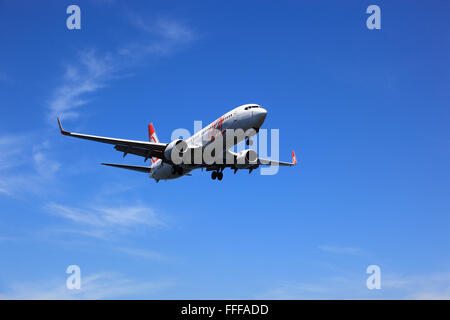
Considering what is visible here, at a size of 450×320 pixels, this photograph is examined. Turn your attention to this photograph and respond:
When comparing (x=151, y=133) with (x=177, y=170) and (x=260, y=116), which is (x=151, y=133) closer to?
(x=177, y=170)

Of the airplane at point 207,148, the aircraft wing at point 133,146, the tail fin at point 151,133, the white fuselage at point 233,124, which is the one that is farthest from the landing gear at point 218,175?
the tail fin at point 151,133

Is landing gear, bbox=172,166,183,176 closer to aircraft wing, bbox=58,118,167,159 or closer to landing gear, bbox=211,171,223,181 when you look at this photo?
aircraft wing, bbox=58,118,167,159

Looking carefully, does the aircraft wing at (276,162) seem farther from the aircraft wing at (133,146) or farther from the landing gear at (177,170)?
the aircraft wing at (133,146)

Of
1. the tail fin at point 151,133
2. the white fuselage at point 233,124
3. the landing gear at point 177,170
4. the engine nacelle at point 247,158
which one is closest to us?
the white fuselage at point 233,124

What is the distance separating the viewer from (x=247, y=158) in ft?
176

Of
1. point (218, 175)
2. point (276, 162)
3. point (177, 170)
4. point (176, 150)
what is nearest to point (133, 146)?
point (176, 150)

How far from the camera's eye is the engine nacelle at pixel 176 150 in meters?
47.5

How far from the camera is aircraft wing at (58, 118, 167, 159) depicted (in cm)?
4512

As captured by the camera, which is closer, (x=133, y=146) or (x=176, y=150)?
(x=176, y=150)

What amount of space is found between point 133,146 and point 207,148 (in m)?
8.79

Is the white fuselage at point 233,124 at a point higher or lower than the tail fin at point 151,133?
lower

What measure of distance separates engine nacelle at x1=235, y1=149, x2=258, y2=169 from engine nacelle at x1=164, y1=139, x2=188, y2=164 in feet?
27.5
